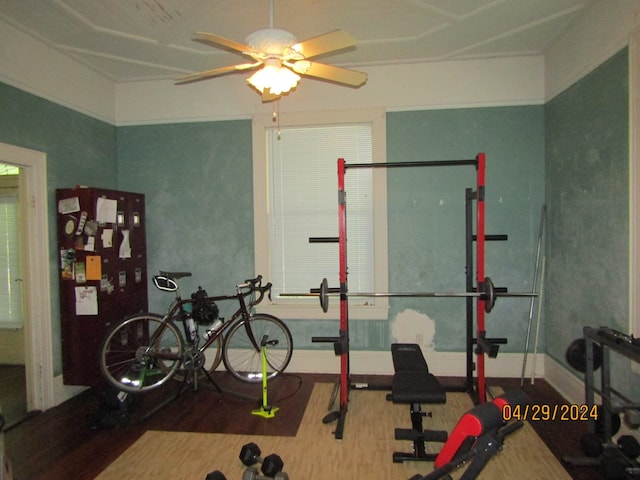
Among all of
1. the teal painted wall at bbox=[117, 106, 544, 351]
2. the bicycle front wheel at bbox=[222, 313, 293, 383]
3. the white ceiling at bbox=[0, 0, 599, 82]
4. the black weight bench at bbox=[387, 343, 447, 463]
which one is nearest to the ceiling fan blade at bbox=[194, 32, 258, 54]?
the white ceiling at bbox=[0, 0, 599, 82]

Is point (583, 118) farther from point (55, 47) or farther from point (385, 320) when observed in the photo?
point (55, 47)

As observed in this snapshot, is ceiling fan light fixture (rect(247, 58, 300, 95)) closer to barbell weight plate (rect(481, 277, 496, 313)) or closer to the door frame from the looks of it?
barbell weight plate (rect(481, 277, 496, 313))

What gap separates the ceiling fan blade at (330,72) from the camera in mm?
2221

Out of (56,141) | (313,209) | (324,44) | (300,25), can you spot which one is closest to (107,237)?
(56,141)

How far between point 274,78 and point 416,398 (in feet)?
6.45

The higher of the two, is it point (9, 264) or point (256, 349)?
point (9, 264)

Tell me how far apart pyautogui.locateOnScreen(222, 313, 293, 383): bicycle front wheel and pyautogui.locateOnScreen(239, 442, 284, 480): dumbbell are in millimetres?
1115

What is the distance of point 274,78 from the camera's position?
2170 millimetres

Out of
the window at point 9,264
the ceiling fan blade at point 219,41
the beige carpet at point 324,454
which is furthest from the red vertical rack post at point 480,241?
the window at point 9,264

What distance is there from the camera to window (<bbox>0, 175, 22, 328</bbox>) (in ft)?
12.8

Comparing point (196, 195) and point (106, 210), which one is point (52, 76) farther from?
point (196, 195)

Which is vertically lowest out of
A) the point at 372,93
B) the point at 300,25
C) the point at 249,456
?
the point at 249,456

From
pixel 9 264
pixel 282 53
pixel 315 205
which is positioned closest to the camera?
pixel 282 53

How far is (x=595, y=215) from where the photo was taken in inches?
106
